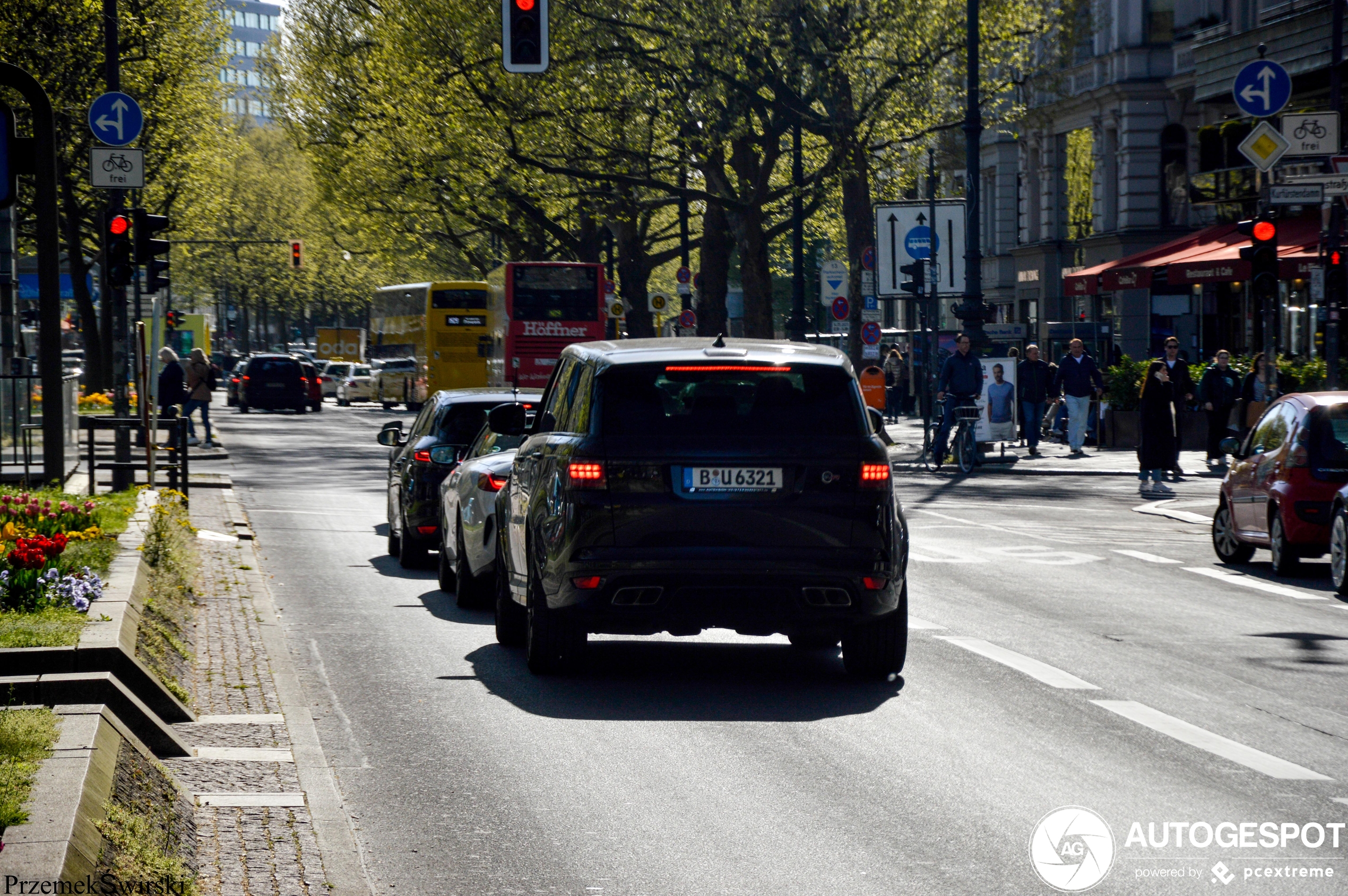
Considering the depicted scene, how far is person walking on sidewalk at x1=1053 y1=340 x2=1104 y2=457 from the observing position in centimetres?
3334

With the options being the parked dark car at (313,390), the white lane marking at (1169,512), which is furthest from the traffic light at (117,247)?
the parked dark car at (313,390)

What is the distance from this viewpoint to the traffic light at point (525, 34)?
1967 cm

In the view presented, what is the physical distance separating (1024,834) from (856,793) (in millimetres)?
871

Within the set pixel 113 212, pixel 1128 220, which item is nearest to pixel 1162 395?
pixel 113 212

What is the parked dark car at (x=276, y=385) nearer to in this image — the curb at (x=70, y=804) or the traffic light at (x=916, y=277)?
the traffic light at (x=916, y=277)

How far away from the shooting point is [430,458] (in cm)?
1602

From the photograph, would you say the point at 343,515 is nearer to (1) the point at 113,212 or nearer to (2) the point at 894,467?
(1) the point at 113,212

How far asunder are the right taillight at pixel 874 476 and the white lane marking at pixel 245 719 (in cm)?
281

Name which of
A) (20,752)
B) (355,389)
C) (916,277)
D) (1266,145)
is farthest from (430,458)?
(355,389)

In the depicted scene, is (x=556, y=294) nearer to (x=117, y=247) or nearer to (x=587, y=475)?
(x=117, y=247)

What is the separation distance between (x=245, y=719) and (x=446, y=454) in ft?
24.5

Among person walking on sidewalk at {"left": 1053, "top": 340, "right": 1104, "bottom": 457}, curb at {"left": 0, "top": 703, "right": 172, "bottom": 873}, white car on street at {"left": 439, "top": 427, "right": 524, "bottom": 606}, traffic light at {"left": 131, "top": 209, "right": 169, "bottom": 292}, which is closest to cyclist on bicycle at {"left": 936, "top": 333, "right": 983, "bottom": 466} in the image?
person walking on sidewalk at {"left": 1053, "top": 340, "right": 1104, "bottom": 457}

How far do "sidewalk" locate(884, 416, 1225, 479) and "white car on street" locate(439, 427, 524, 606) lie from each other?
602 inches

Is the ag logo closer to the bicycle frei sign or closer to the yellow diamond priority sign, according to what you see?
the bicycle frei sign
